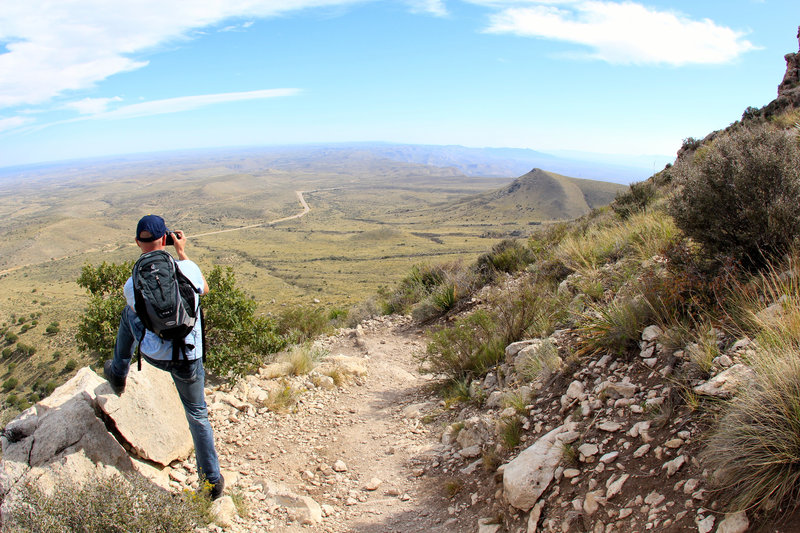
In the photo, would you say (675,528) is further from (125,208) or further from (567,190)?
(125,208)

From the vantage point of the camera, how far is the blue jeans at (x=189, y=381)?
318 centimetres

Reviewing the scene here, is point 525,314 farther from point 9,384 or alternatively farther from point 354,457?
point 9,384

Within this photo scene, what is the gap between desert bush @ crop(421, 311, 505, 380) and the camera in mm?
5605

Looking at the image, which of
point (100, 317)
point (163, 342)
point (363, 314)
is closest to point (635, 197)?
point (363, 314)

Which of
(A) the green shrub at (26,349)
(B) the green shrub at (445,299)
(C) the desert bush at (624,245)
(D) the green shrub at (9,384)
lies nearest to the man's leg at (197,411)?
(C) the desert bush at (624,245)

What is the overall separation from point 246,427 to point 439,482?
8.18 feet

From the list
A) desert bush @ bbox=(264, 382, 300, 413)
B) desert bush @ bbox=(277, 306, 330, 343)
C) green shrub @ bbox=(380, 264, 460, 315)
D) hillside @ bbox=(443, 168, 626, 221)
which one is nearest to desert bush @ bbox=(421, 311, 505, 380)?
desert bush @ bbox=(264, 382, 300, 413)

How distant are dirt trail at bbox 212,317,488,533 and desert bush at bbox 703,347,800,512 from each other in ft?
5.83

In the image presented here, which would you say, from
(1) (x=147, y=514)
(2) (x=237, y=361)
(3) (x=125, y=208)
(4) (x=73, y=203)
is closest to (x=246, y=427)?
(2) (x=237, y=361)

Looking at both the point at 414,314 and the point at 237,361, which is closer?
the point at 237,361

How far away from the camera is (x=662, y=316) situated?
3.67 metres

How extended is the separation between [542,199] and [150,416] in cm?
11052

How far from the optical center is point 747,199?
12.4 ft

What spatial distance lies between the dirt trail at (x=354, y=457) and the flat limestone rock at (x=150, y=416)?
2.06 feet
